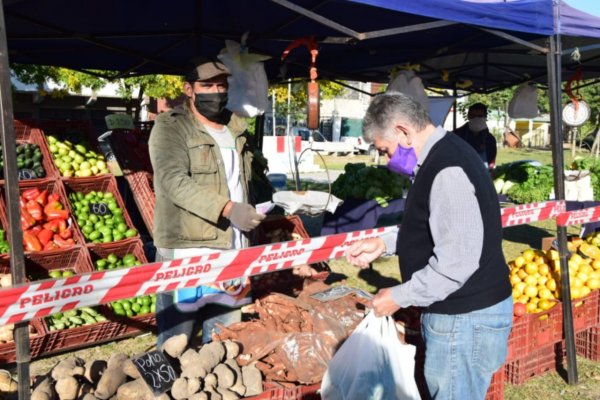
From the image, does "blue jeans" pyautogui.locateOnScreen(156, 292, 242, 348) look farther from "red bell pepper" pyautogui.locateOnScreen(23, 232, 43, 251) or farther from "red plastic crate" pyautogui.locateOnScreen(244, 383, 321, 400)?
"red bell pepper" pyautogui.locateOnScreen(23, 232, 43, 251)

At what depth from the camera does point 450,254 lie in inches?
86.1

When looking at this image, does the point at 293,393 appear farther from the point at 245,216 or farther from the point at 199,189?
the point at 199,189

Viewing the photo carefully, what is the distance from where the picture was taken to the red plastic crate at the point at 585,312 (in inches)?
177

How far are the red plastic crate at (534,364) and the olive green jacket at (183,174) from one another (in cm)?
248

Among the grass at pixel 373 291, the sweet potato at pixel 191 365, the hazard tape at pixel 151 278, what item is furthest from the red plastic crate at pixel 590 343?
the sweet potato at pixel 191 365

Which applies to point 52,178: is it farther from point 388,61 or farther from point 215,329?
point 388,61

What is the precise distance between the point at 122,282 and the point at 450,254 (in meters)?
1.50

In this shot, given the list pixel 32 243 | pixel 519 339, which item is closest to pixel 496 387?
pixel 519 339

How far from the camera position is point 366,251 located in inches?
114

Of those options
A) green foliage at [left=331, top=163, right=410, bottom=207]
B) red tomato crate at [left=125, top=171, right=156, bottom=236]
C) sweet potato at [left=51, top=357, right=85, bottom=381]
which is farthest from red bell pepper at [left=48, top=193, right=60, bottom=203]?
green foliage at [left=331, top=163, right=410, bottom=207]

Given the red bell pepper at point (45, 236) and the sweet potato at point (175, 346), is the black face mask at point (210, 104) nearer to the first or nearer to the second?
the sweet potato at point (175, 346)

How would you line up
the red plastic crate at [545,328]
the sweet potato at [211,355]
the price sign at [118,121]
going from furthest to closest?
1. the price sign at [118,121]
2. the red plastic crate at [545,328]
3. the sweet potato at [211,355]

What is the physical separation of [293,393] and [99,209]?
3.67 meters

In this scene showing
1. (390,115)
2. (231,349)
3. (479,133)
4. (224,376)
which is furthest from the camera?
(479,133)
